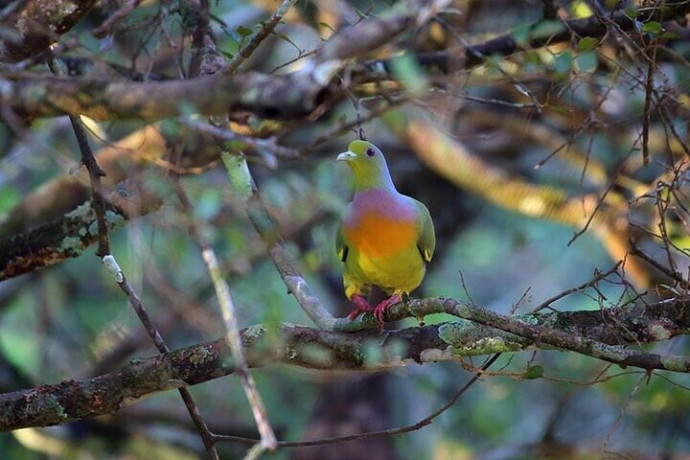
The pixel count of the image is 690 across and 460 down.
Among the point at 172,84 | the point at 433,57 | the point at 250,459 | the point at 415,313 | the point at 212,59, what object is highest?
the point at 433,57

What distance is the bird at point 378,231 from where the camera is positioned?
385 centimetres

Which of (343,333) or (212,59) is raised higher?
(212,59)

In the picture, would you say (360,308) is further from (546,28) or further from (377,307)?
(546,28)

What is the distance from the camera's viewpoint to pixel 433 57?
459cm

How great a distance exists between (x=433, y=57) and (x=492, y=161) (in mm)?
2159

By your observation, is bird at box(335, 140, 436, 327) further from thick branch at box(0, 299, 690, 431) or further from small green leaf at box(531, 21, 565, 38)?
small green leaf at box(531, 21, 565, 38)

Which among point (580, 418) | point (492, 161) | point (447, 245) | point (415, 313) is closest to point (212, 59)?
point (415, 313)

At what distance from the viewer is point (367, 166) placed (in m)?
3.96

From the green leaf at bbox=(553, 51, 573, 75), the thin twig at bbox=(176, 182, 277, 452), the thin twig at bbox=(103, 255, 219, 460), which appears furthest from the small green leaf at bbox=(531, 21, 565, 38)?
the thin twig at bbox=(176, 182, 277, 452)

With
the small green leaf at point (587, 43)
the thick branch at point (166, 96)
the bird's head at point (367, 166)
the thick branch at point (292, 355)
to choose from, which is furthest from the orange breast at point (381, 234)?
the thick branch at point (166, 96)

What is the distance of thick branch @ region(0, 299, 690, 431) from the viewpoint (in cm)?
311

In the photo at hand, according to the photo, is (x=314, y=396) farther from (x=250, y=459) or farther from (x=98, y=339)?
(x=250, y=459)

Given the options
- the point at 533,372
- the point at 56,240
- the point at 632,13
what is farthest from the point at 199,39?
the point at 533,372

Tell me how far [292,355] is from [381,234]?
2.32 feet
